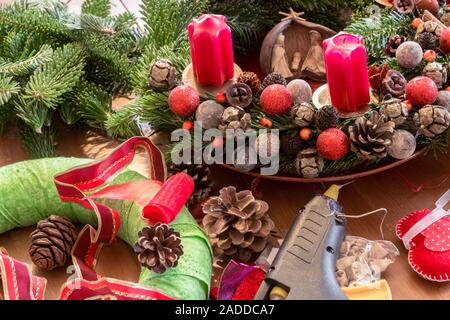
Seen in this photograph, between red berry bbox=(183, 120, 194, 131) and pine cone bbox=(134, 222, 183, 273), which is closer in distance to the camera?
pine cone bbox=(134, 222, 183, 273)

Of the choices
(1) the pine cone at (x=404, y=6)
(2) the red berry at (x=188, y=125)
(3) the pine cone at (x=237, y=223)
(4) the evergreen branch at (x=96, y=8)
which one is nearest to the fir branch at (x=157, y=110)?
(2) the red berry at (x=188, y=125)

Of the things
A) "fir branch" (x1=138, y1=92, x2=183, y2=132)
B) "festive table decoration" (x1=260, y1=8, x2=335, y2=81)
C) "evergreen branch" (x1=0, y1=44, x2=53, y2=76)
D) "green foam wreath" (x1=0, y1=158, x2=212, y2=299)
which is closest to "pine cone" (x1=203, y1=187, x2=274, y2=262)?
"green foam wreath" (x1=0, y1=158, x2=212, y2=299)

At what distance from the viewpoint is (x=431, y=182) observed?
883 millimetres

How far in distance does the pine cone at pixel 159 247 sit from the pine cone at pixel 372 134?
0.24 metres

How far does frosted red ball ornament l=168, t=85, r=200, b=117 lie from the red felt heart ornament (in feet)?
1.02

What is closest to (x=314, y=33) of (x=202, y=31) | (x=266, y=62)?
(x=266, y=62)

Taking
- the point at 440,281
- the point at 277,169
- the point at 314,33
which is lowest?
the point at 440,281

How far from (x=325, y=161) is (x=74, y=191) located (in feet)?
1.03

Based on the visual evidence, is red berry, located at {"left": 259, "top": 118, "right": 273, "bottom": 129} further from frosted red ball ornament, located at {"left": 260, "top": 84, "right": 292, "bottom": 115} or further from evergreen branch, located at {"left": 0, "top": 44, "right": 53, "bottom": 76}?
evergreen branch, located at {"left": 0, "top": 44, "right": 53, "bottom": 76}

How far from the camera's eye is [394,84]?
82cm

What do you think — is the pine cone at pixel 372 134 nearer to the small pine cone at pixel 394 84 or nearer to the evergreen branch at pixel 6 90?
the small pine cone at pixel 394 84

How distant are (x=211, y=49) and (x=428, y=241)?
1.19ft

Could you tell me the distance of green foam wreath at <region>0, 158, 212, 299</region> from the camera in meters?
0.76

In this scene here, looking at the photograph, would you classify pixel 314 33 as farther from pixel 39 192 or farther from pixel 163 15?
pixel 39 192
